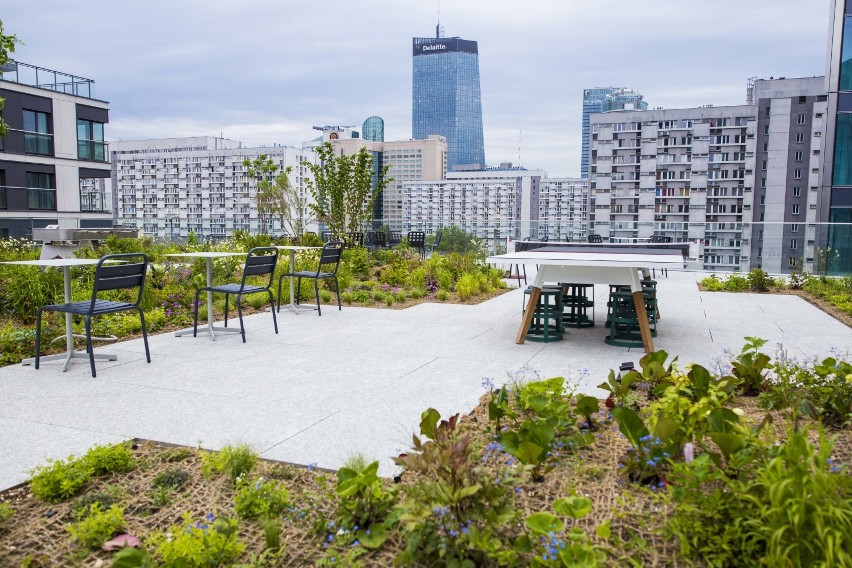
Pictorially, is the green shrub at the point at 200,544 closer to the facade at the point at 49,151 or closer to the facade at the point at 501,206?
the facade at the point at 501,206

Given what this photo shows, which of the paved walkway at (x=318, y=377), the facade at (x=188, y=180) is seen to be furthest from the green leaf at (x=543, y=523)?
the facade at (x=188, y=180)

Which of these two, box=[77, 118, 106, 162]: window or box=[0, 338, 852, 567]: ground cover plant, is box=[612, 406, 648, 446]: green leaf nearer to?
box=[0, 338, 852, 567]: ground cover plant

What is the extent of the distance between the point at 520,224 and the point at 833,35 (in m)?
10.7

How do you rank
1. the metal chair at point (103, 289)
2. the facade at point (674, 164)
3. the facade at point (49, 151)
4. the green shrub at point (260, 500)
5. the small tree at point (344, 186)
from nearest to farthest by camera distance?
the green shrub at point (260, 500)
the metal chair at point (103, 289)
the small tree at point (344, 186)
the facade at point (49, 151)
the facade at point (674, 164)

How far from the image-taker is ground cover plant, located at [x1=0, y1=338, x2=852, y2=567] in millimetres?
1804

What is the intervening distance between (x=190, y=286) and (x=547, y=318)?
467 cm

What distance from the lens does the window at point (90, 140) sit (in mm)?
27203

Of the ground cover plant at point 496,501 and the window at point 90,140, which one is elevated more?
the window at point 90,140

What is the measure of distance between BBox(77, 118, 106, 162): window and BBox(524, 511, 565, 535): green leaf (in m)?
29.9

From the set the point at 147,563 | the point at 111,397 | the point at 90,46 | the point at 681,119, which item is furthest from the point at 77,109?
the point at 681,119

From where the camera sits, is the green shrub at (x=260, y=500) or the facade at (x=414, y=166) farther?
the facade at (x=414, y=166)

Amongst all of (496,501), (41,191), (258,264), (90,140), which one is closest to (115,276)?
(258,264)

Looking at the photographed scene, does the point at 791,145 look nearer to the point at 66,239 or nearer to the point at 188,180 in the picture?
the point at 66,239

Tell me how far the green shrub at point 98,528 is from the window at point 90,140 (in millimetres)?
28996
